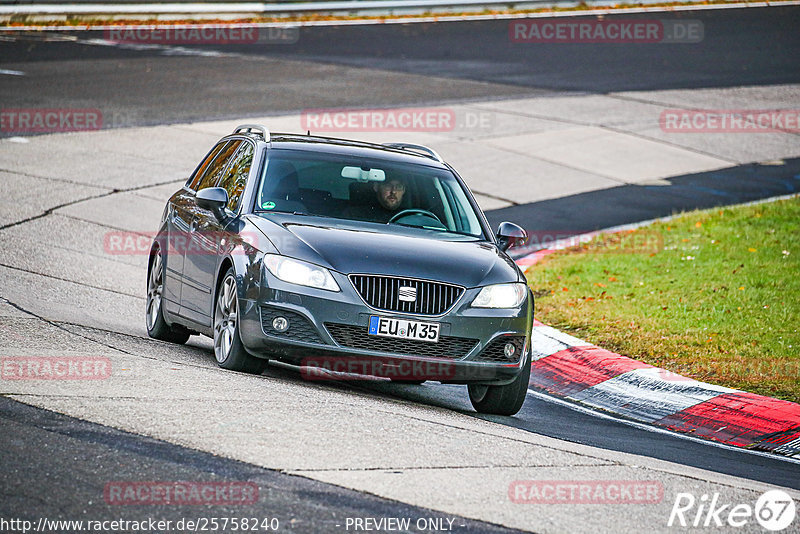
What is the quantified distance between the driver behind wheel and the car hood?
0.20 m

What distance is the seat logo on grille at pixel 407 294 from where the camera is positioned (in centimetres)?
796

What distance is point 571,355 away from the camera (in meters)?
10.5

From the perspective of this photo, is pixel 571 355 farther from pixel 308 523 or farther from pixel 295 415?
pixel 308 523

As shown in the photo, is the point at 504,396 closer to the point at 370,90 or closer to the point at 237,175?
the point at 237,175

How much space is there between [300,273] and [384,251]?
1.88ft

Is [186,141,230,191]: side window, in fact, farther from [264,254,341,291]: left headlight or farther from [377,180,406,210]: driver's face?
[264,254,341,291]: left headlight

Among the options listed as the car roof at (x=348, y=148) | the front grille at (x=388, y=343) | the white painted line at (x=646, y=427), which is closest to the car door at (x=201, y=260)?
the car roof at (x=348, y=148)

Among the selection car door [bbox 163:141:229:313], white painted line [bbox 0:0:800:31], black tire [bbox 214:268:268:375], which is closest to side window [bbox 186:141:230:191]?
car door [bbox 163:141:229:313]

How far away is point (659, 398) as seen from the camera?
30.8ft

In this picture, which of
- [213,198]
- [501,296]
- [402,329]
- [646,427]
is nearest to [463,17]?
[213,198]

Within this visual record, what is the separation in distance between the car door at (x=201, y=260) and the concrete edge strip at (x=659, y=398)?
277cm

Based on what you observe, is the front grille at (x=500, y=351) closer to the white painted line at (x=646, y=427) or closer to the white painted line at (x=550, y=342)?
the white painted line at (x=646, y=427)

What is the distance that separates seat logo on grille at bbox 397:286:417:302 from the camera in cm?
796

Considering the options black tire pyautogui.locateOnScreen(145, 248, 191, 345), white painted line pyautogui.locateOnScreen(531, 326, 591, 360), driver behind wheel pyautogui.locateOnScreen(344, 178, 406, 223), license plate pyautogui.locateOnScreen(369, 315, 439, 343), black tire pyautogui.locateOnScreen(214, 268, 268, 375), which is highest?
driver behind wheel pyautogui.locateOnScreen(344, 178, 406, 223)
